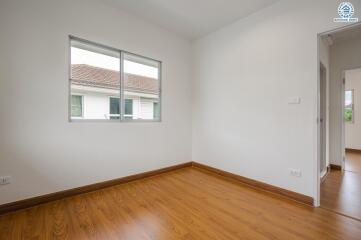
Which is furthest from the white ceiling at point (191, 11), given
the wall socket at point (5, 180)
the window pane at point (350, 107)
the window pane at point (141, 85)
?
the window pane at point (350, 107)

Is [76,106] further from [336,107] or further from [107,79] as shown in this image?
[336,107]

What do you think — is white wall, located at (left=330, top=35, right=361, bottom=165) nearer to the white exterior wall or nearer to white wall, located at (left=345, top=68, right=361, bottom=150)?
white wall, located at (left=345, top=68, right=361, bottom=150)

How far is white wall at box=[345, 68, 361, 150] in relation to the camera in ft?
17.2

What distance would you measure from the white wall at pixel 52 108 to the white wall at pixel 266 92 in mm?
1517

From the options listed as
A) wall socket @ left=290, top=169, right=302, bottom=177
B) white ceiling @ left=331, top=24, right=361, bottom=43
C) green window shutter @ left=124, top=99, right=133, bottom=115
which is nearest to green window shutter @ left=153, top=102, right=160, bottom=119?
green window shutter @ left=124, top=99, right=133, bottom=115

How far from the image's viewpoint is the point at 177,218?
1.93 m

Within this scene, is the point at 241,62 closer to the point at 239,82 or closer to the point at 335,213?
the point at 239,82

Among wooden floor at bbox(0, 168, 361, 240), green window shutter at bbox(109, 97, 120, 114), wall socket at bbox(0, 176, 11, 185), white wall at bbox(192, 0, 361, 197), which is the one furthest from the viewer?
green window shutter at bbox(109, 97, 120, 114)

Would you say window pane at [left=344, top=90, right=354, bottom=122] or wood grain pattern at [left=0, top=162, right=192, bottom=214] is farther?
window pane at [left=344, top=90, right=354, bottom=122]

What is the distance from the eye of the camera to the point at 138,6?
9.19 ft

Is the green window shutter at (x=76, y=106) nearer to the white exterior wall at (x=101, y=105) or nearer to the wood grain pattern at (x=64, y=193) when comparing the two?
the white exterior wall at (x=101, y=105)

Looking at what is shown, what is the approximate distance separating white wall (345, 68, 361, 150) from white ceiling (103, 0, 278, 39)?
507 cm

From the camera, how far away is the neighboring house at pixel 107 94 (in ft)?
8.38

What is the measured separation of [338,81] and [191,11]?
142 inches
